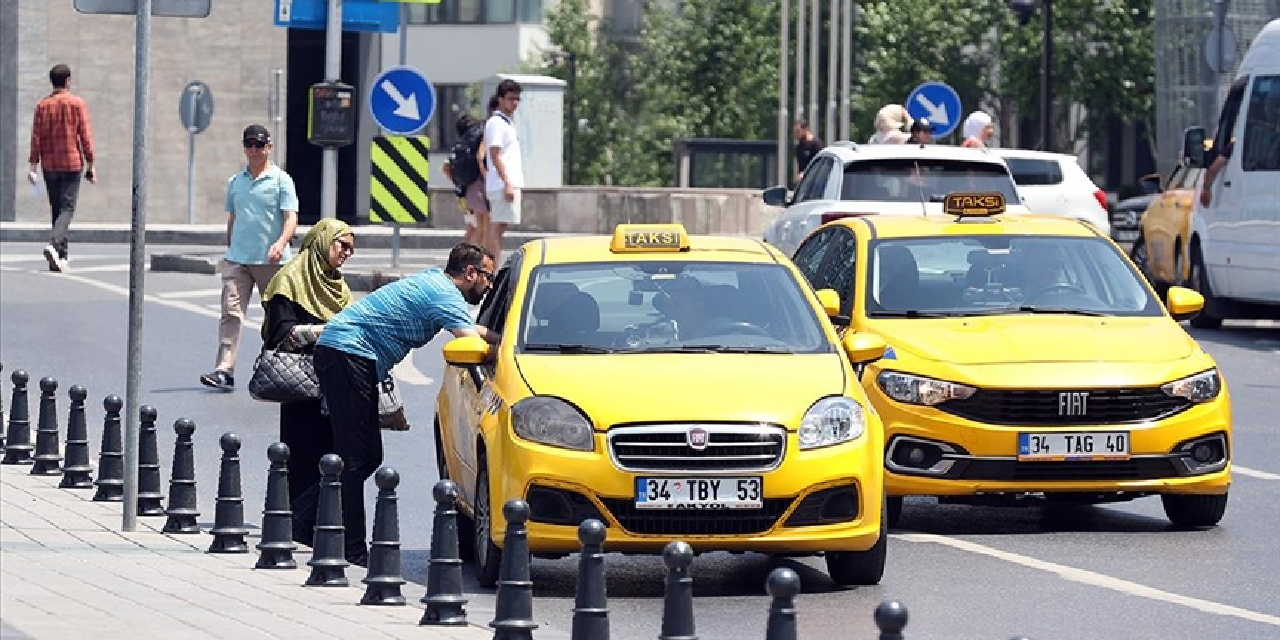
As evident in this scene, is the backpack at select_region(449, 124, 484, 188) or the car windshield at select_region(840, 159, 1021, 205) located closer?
the car windshield at select_region(840, 159, 1021, 205)

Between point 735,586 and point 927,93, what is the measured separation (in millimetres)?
27949

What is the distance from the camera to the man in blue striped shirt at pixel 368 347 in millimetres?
12344

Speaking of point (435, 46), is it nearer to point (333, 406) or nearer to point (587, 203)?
point (587, 203)

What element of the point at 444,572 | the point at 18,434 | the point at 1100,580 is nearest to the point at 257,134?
the point at 18,434

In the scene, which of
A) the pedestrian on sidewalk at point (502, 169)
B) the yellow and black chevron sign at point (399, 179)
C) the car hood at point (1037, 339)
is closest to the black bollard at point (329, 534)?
the car hood at point (1037, 339)

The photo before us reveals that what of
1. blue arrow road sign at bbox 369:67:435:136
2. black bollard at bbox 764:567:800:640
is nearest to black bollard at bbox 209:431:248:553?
black bollard at bbox 764:567:800:640

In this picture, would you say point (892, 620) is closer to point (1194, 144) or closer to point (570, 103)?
point (1194, 144)

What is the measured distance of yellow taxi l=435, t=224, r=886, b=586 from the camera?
11.2 meters

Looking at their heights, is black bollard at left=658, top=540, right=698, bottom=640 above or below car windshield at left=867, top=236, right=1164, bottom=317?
below

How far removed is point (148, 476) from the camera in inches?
548

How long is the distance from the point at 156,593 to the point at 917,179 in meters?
13.6

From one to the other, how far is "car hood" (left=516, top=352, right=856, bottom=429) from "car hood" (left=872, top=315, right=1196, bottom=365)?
5.37 feet

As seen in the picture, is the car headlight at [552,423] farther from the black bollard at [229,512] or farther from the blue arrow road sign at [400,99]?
the blue arrow road sign at [400,99]

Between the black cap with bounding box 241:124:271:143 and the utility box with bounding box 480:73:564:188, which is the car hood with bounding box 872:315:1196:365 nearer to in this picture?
the black cap with bounding box 241:124:271:143
